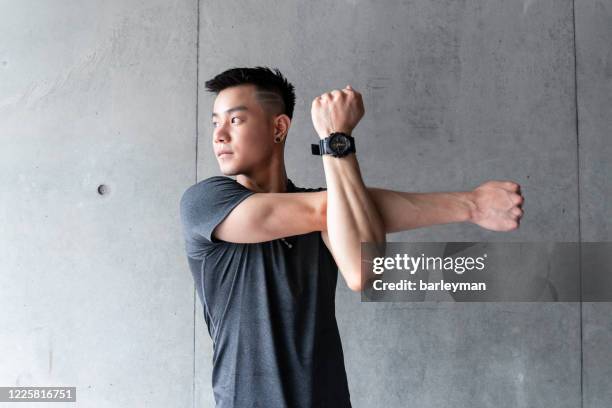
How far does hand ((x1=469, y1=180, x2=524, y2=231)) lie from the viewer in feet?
4.74

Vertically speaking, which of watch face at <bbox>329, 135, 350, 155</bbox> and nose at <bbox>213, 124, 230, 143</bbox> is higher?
nose at <bbox>213, 124, 230, 143</bbox>

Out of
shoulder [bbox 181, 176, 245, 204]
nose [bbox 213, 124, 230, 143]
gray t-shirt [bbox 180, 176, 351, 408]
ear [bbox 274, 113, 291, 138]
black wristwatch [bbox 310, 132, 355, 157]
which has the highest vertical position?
ear [bbox 274, 113, 291, 138]

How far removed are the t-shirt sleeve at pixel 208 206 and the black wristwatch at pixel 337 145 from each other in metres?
0.22

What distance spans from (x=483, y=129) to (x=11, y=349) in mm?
2073

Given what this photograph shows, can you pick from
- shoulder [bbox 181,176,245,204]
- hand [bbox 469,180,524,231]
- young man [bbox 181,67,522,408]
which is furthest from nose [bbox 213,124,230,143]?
hand [bbox 469,180,524,231]

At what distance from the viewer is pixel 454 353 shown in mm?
2414

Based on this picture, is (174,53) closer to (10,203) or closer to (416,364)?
(10,203)

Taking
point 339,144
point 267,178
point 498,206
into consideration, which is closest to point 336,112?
point 339,144

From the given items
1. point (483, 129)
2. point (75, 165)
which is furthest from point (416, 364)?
point (75, 165)

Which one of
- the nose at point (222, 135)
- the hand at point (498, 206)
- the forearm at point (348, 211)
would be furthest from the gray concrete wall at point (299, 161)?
the forearm at point (348, 211)

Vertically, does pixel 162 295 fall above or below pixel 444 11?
below

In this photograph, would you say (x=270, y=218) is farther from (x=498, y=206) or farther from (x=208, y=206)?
(x=498, y=206)

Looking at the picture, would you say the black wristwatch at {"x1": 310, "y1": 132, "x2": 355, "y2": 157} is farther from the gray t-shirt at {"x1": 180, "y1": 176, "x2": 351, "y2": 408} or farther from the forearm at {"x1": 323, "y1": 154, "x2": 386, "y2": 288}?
the gray t-shirt at {"x1": 180, "y1": 176, "x2": 351, "y2": 408}

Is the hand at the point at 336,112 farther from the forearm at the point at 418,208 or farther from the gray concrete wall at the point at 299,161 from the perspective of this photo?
the gray concrete wall at the point at 299,161
